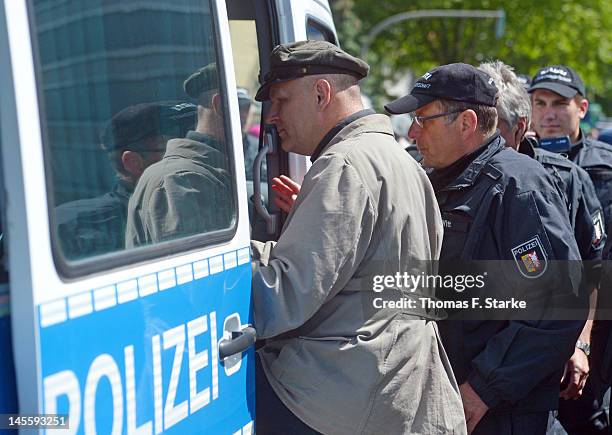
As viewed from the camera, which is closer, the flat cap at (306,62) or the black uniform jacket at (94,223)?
the black uniform jacket at (94,223)

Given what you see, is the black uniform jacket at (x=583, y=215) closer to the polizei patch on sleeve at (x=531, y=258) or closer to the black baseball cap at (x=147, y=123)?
the polizei patch on sleeve at (x=531, y=258)

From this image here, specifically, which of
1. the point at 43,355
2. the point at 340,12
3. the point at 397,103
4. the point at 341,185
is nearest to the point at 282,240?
the point at 341,185

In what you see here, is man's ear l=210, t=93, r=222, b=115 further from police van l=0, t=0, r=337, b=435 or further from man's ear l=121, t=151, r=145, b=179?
man's ear l=121, t=151, r=145, b=179

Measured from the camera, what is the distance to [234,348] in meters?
2.20

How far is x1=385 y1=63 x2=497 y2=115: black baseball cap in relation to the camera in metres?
3.22

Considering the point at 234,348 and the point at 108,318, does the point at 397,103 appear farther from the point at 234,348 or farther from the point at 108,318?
the point at 108,318

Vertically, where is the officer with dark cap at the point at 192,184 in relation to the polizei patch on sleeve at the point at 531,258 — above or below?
above

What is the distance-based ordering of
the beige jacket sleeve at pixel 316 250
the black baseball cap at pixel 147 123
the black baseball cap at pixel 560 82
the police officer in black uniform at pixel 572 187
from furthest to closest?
the black baseball cap at pixel 560 82 < the police officer in black uniform at pixel 572 187 < the beige jacket sleeve at pixel 316 250 < the black baseball cap at pixel 147 123

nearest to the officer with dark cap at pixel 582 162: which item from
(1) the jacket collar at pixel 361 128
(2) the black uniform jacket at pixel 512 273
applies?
(2) the black uniform jacket at pixel 512 273

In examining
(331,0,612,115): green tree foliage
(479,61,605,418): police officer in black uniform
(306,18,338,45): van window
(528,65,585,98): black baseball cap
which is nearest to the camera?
(479,61,605,418): police officer in black uniform

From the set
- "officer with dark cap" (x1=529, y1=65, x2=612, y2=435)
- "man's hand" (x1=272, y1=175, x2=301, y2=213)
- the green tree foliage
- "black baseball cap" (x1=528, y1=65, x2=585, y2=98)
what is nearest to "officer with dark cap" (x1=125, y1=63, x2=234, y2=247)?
"man's hand" (x1=272, y1=175, x2=301, y2=213)

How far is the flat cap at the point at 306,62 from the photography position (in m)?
2.50

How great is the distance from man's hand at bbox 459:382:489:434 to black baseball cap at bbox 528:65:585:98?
8.69 feet

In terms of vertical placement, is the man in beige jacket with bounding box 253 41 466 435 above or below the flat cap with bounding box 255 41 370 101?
below
